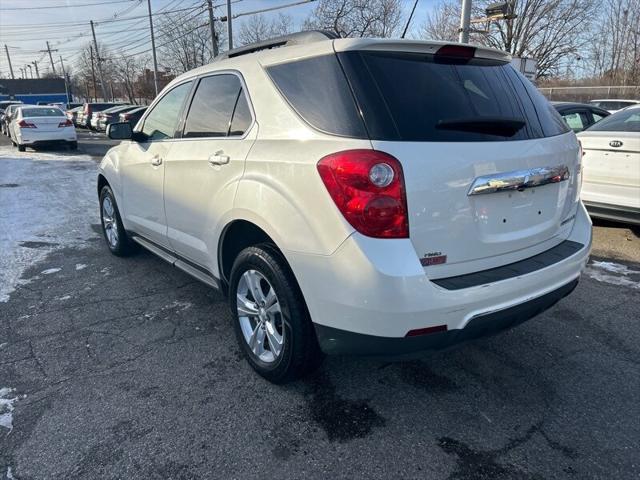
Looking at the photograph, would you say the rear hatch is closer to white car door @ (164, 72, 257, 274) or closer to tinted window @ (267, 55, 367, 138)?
tinted window @ (267, 55, 367, 138)

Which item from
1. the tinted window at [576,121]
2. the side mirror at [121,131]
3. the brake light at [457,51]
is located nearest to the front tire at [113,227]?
the side mirror at [121,131]

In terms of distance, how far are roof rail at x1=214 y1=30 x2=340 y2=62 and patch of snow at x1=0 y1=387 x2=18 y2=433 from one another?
8.39ft

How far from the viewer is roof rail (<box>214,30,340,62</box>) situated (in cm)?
266

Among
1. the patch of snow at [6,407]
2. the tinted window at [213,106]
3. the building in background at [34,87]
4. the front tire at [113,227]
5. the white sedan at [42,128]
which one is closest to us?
the patch of snow at [6,407]

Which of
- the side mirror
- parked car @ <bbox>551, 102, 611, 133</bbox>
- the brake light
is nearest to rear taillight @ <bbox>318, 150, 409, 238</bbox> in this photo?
the brake light

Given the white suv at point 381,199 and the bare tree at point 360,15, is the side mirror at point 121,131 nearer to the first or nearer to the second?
the white suv at point 381,199

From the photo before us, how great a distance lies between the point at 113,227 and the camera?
5.13 meters

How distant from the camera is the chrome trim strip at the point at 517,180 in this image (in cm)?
223

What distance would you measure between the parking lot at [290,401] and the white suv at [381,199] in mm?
371

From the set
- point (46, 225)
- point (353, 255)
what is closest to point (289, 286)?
point (353, 255)

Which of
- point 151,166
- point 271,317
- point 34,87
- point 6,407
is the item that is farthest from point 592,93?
point 34,87

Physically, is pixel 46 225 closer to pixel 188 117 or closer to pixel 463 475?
pixel 188 117

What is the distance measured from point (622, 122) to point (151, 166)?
530 cm

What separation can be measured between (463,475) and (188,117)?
2911 mm
